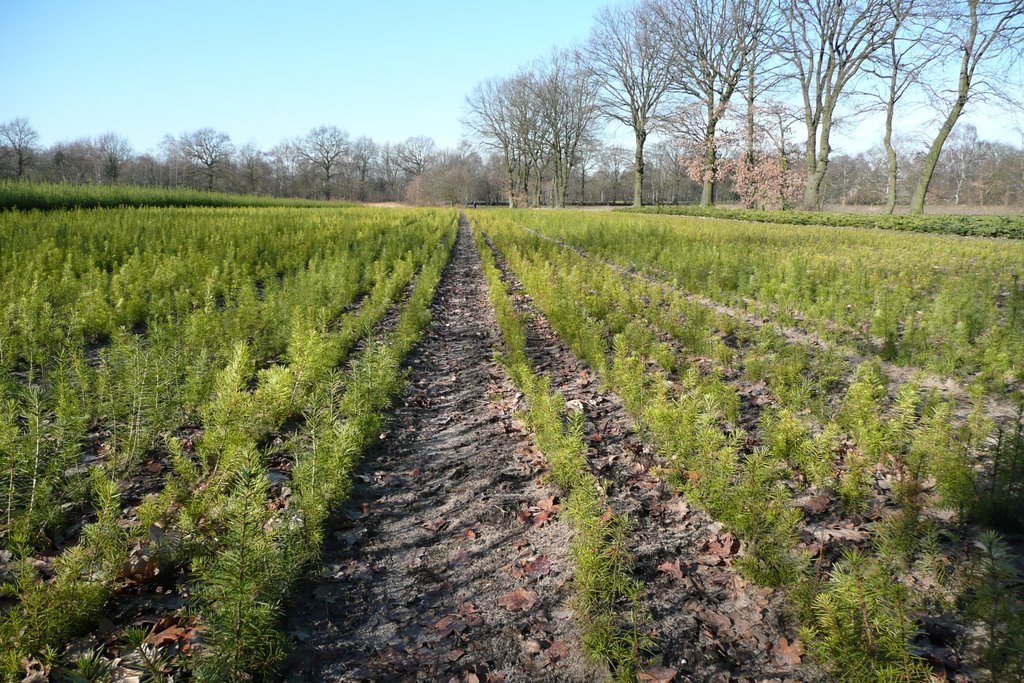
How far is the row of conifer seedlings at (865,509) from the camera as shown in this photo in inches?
77.2

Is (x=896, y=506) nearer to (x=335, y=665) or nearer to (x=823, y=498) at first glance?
(x=823, y=498)

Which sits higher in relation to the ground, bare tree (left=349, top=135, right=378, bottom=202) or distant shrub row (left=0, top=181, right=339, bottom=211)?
bare tree (left=349, top=135, right=378, bottom=202)

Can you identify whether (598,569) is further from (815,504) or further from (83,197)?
(83,197)

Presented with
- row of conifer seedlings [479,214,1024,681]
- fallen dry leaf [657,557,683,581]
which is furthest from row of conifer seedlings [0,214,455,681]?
row of conifer seedlings [479,214,1024,681]

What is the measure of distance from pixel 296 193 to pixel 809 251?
296ft

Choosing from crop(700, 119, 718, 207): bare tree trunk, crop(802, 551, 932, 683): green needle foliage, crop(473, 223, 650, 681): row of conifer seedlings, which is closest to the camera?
crop(802, 551, 932, 683): green needle foliage

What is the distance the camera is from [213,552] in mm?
2516

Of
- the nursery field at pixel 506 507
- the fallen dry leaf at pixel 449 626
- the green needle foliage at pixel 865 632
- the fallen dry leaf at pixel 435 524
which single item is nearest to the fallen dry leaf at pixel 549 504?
the nursery field at pixel 506 507

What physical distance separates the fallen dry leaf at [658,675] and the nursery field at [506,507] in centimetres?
1

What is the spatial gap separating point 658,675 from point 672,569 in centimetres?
71

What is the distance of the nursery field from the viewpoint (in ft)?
6.87

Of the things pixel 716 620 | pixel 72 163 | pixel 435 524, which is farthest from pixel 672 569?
pixel 72 163

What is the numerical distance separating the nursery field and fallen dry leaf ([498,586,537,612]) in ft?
0.04

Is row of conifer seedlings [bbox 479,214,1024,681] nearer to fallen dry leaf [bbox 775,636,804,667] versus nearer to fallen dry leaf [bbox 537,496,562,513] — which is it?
fallen dry leaf [bbox 775,636,804,667]
